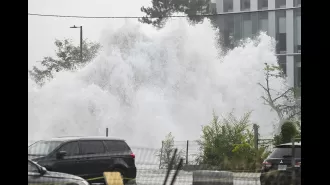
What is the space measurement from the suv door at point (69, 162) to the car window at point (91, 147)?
2.1 inches

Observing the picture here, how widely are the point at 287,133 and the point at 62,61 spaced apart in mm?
1763

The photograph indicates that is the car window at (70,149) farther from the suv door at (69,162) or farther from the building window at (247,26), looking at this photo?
the building window at (247,26)

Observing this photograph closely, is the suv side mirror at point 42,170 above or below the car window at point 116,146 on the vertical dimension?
below

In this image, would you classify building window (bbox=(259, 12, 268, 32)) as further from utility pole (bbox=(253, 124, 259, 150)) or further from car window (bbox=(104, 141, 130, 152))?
car window (bbox=(104, 141, 130, 152))

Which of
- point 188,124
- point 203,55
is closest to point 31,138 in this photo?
point 188,124

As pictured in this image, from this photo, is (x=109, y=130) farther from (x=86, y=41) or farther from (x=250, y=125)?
(x=250, y=125)

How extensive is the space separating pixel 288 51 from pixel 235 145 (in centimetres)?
79

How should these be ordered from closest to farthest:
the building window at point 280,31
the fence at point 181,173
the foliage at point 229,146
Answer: the fence at point 181,173 < the foliage at point 229,146 < the building window at point 280,31

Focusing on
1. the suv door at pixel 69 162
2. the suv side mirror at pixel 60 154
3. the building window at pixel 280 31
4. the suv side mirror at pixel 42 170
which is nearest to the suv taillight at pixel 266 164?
the building window at pixel 280 31

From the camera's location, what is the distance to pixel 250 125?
4.40 m

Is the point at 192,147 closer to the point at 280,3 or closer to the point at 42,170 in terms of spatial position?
the point at 42,170

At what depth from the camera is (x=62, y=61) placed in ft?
13.5

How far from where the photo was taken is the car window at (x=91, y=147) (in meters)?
3.87
